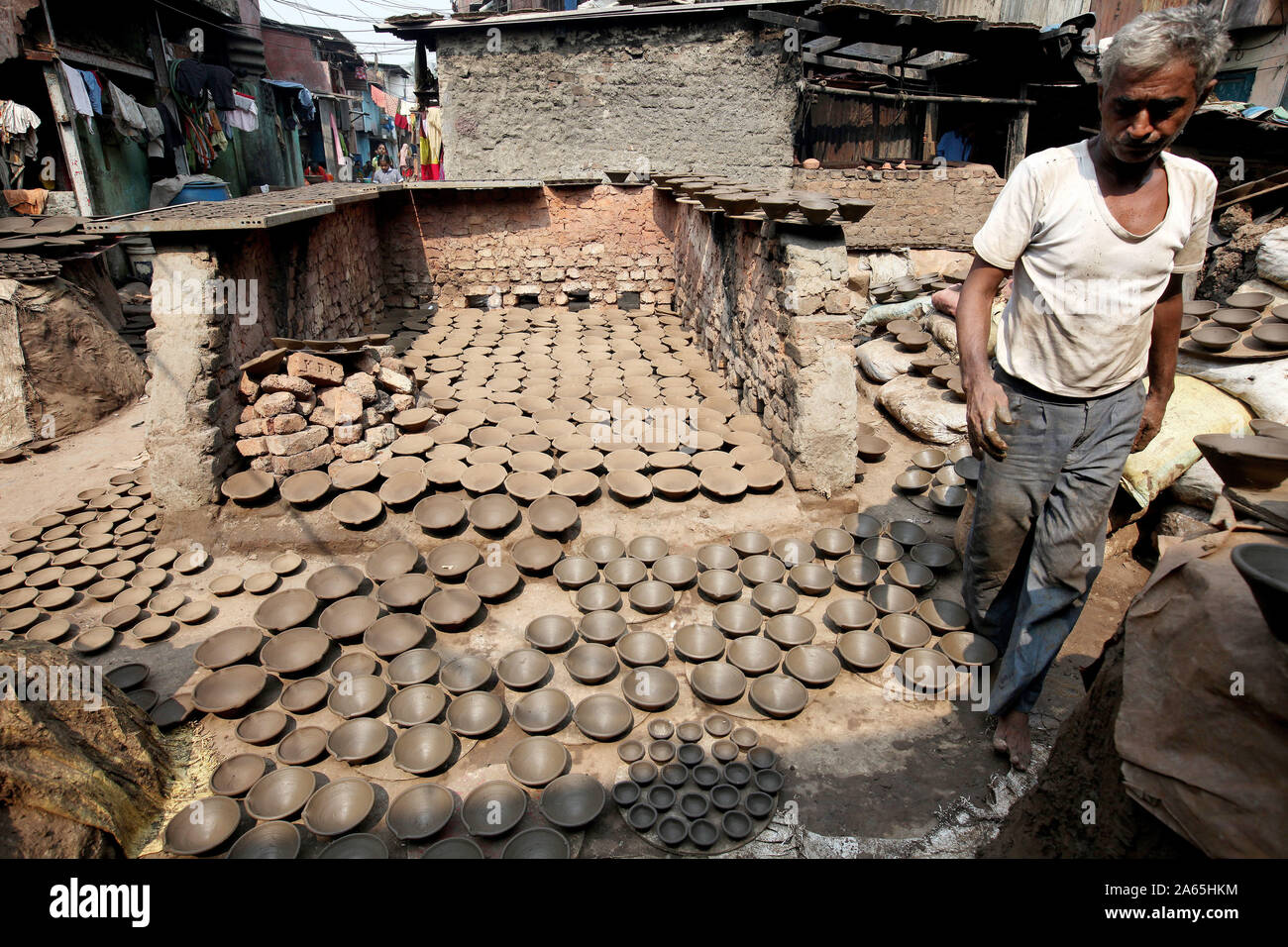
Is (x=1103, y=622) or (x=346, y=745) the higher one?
(x=346, y=745)

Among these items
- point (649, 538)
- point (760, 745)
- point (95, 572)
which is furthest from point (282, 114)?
point (760, 745)

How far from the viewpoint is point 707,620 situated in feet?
11.4

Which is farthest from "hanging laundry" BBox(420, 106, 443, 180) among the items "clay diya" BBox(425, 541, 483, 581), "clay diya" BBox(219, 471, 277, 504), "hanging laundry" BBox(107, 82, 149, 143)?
"clay diya" BBox(425, 541, 483, 581)

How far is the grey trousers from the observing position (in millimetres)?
2557

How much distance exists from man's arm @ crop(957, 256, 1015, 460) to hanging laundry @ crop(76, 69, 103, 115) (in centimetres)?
1342

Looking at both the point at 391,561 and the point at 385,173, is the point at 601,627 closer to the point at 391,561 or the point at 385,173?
the point at 391,561

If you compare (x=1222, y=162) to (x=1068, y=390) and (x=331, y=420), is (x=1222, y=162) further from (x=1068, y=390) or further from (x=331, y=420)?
(x=331, y=420)

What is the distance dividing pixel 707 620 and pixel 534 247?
701 centimetres

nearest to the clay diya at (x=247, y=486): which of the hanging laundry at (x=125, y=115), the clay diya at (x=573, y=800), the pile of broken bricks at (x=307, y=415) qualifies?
the pile of broken bricks at (x=307, y=415)

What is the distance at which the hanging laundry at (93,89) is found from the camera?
1033cm

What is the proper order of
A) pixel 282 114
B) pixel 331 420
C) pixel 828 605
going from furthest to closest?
pixel 282 114 → pixel 331 420 → pixel 828 605

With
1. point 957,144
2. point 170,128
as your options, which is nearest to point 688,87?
point 957,144

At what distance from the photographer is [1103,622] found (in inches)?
143

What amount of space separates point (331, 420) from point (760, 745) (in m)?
3.44
